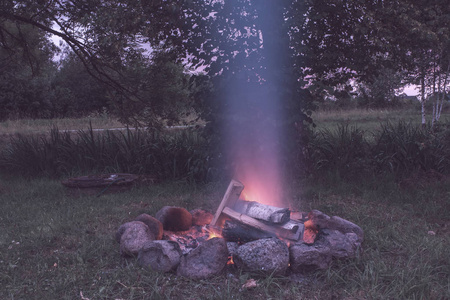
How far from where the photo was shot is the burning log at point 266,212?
12.3 ft

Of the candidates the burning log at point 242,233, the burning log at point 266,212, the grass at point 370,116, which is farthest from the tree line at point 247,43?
the grass at point 370,116

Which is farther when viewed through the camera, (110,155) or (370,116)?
(370,116)

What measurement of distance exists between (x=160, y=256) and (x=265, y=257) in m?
0.94

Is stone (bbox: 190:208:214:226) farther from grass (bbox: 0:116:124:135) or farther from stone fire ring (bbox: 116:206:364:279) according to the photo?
grass (bbox: 0:116:124:135)

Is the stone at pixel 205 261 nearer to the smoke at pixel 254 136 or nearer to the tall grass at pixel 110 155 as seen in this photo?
the smoke at pixel 254 136

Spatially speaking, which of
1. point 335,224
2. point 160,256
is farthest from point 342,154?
point 160,256

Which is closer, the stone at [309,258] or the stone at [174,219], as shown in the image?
the stone at [309,258]

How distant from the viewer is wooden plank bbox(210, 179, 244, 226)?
414cm

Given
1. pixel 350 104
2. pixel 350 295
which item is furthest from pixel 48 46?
pixel 350 104

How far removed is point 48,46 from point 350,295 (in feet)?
39.0

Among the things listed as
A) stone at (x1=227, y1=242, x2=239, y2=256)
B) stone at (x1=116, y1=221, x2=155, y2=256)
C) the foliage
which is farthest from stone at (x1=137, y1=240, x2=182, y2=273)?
the foliage

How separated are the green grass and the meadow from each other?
0.01 m

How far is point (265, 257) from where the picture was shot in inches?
128

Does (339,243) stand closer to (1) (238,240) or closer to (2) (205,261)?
(1) (238,240)
